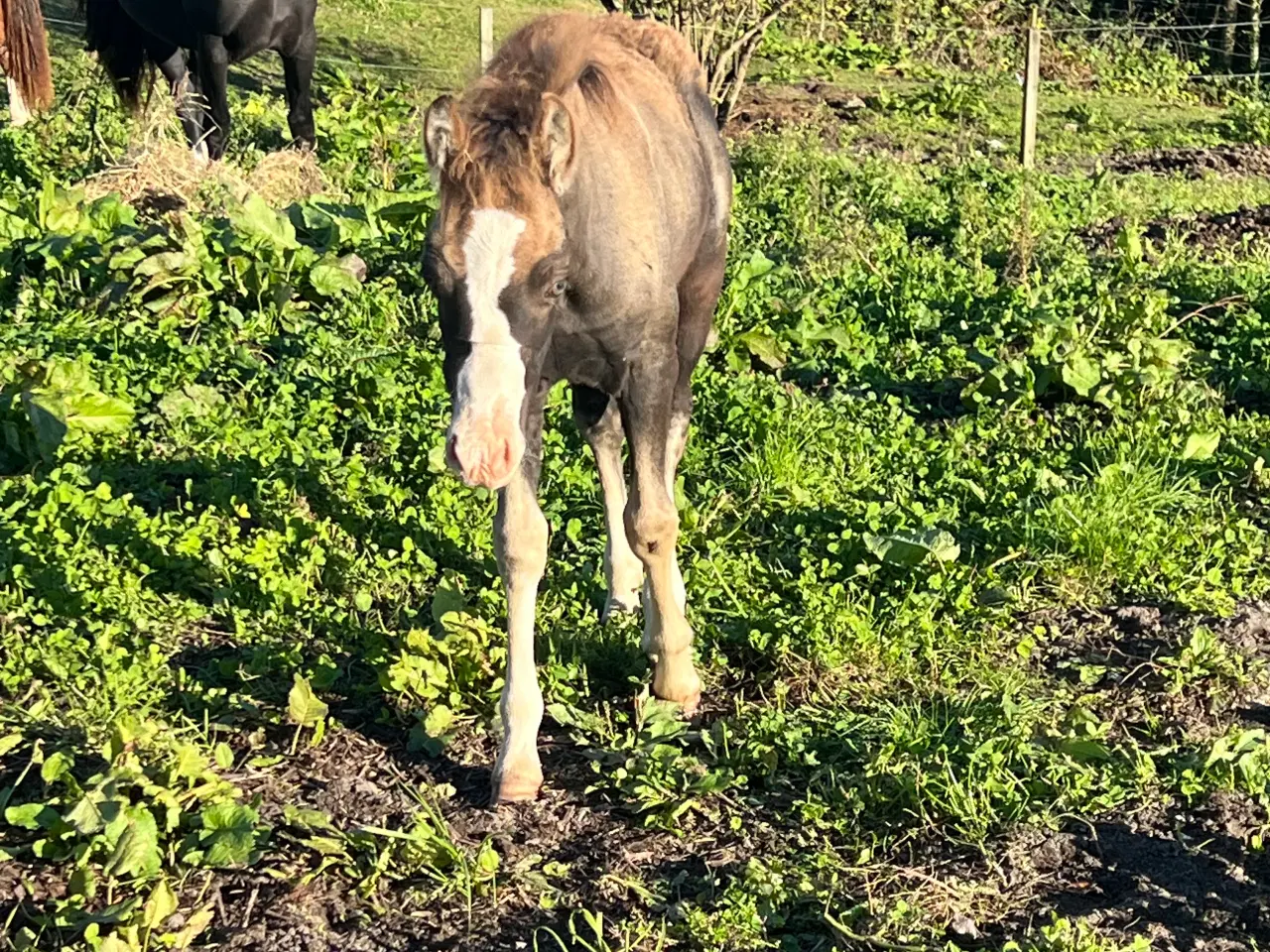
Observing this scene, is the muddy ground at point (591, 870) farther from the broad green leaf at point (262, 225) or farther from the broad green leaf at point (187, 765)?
the broad green leaf at point (262, 225)

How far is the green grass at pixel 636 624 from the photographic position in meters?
3.55

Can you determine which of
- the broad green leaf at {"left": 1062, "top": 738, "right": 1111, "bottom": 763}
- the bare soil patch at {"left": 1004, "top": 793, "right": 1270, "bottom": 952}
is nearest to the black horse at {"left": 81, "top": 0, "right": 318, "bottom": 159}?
the broad green leaf at {"left": 1062, "top": 738, "right": 1111, "bottom": 763}

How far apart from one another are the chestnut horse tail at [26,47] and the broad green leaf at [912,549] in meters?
5.34

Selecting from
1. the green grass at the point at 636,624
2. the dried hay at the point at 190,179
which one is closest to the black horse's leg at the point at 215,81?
the dried hay at the point at 190,179

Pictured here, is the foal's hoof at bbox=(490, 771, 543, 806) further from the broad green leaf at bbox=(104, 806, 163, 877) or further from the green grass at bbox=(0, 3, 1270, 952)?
the broad green leaf at bbox=(104, 806, 163, 877)

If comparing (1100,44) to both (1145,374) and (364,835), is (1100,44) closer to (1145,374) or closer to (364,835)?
(1145,374)

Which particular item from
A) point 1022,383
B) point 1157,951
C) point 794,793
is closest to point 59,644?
point 794,793

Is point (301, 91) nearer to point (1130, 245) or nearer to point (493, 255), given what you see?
point (1130, 245)

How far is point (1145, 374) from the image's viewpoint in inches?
246

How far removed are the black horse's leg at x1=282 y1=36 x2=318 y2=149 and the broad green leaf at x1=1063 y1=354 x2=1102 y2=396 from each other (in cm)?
616

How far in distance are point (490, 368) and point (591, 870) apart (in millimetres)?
1318

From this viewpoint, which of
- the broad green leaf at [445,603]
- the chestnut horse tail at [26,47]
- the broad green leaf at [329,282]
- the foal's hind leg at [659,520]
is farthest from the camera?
the chestnut horse tail at [26,47]

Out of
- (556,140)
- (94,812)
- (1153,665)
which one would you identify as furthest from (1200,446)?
(94,812)

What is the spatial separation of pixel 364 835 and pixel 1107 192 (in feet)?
27.9
